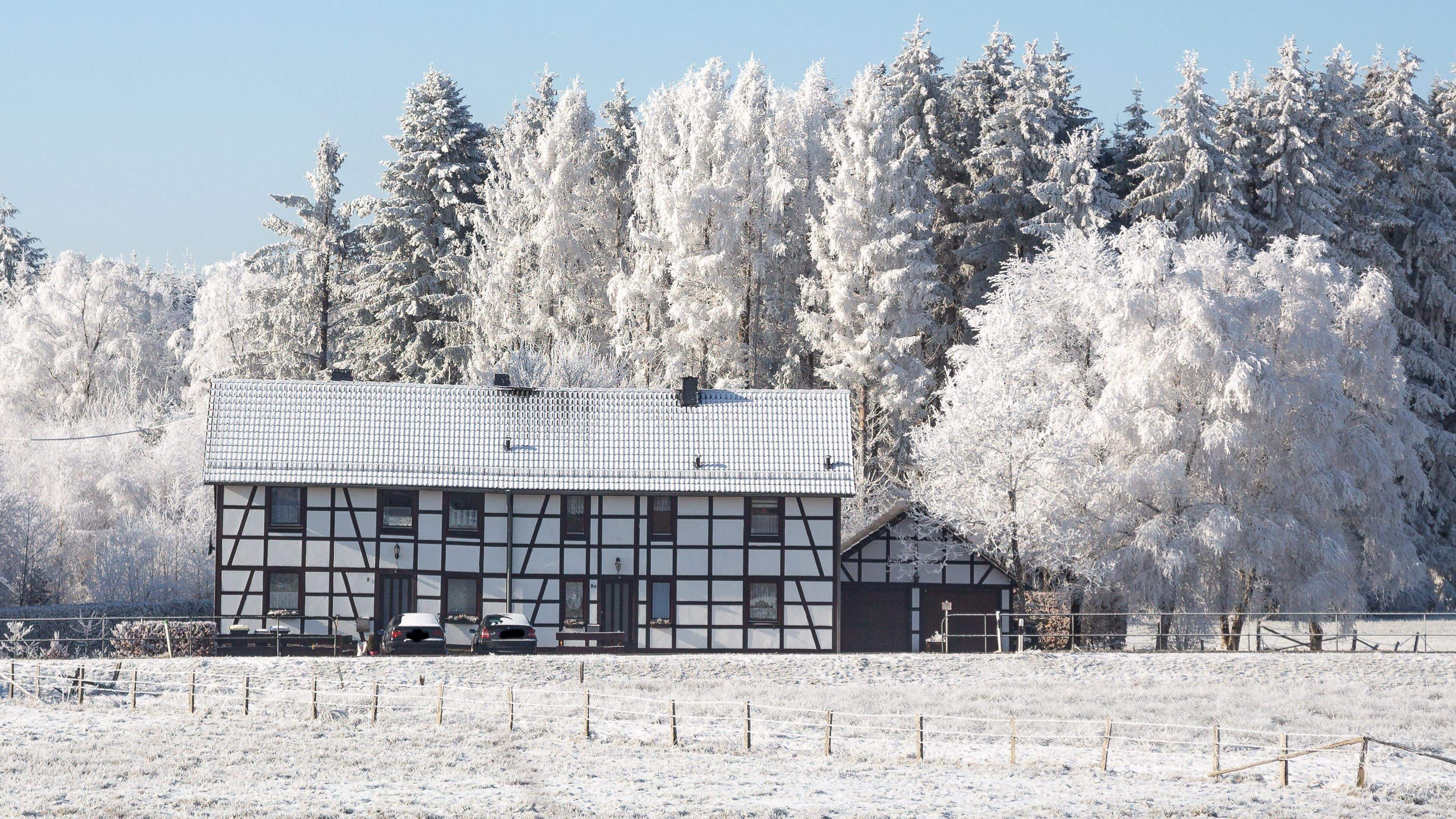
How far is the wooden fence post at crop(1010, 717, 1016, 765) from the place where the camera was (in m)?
25.8

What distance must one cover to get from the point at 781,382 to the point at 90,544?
2214 cm

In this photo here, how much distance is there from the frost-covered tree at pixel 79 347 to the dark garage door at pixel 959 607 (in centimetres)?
3396

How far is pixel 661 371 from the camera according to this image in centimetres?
5331

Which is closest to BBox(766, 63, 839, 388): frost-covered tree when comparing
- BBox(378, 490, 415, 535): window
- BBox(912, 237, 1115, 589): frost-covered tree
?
BBox(912, 237, 1115, 589): frost-covered tree

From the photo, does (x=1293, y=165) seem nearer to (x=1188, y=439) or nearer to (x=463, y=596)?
(x=1188, y=439)

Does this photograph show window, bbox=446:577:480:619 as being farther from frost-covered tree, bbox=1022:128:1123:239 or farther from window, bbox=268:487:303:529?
frost-covered tree, bbox=1022:128:1123:239

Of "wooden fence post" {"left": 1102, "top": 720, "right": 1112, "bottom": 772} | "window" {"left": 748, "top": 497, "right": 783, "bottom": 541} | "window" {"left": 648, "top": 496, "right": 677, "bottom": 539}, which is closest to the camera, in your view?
"wooden fence post" {"left": 1102, "top": 720, "right": 1112, "bottom": 772}

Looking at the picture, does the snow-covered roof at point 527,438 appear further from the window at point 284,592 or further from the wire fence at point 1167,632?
the wire fence at point 1167,632

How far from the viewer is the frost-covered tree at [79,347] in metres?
64.1

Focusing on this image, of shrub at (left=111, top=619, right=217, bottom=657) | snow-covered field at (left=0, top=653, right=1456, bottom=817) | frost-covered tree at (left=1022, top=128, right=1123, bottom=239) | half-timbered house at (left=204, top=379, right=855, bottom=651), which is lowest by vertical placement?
snow-covered field at (left=0, top=653, right=1456, bottom=817)

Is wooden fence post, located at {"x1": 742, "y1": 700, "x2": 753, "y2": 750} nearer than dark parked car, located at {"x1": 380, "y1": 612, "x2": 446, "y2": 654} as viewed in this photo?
Yes

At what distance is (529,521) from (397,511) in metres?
3.08

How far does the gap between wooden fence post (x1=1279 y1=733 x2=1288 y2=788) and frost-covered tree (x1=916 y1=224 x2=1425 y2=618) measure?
47.6ft

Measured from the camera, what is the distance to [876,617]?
41719 millimetres
